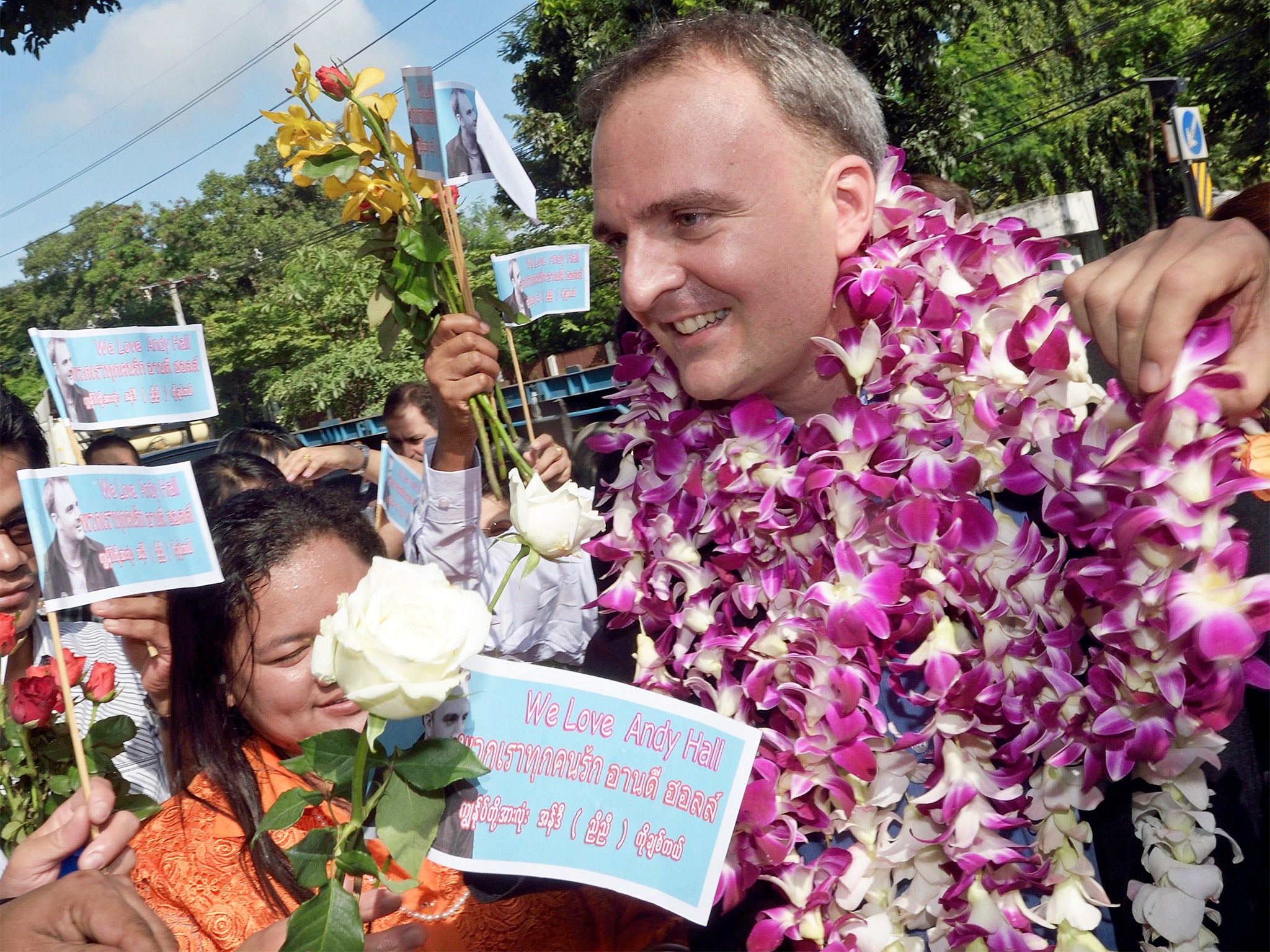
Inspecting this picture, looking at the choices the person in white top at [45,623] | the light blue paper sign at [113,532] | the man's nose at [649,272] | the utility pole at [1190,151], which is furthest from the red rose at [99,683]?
the utility pole at [1190,151]

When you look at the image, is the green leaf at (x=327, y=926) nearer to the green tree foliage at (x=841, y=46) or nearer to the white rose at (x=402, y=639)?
the white rose at (x=402, y=639)

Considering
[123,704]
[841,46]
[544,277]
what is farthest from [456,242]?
[841,46]

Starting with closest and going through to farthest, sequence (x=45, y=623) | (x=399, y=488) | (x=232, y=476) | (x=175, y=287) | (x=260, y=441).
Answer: (x=45, y=623)
(x=399, y=488)
(x=232, y=476)
(x=260, y=441)
(x=175, y=287)

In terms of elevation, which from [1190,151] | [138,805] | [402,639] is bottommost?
[138,805]

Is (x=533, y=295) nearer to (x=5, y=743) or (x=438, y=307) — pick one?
(x=438, y=307)

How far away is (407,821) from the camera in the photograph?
4.03 ft

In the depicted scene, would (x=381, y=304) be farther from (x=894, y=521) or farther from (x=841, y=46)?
(x=841, y=46)

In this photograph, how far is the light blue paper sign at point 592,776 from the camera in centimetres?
135

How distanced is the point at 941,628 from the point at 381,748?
2.55 ft

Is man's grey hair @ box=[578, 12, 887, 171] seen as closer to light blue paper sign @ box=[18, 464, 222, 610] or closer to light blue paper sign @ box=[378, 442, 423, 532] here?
light blue paper sign @ box=[18, 464, 222, 610]

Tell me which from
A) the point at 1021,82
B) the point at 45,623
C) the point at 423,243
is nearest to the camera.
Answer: the point at 423,243

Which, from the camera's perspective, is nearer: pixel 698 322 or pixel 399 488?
pixel 698 322

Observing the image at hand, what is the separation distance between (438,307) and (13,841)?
1.17m

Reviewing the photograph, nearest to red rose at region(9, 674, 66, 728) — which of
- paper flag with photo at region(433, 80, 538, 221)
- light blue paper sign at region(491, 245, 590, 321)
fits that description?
paper flag with photo at region(433, 80, 538, 221)
